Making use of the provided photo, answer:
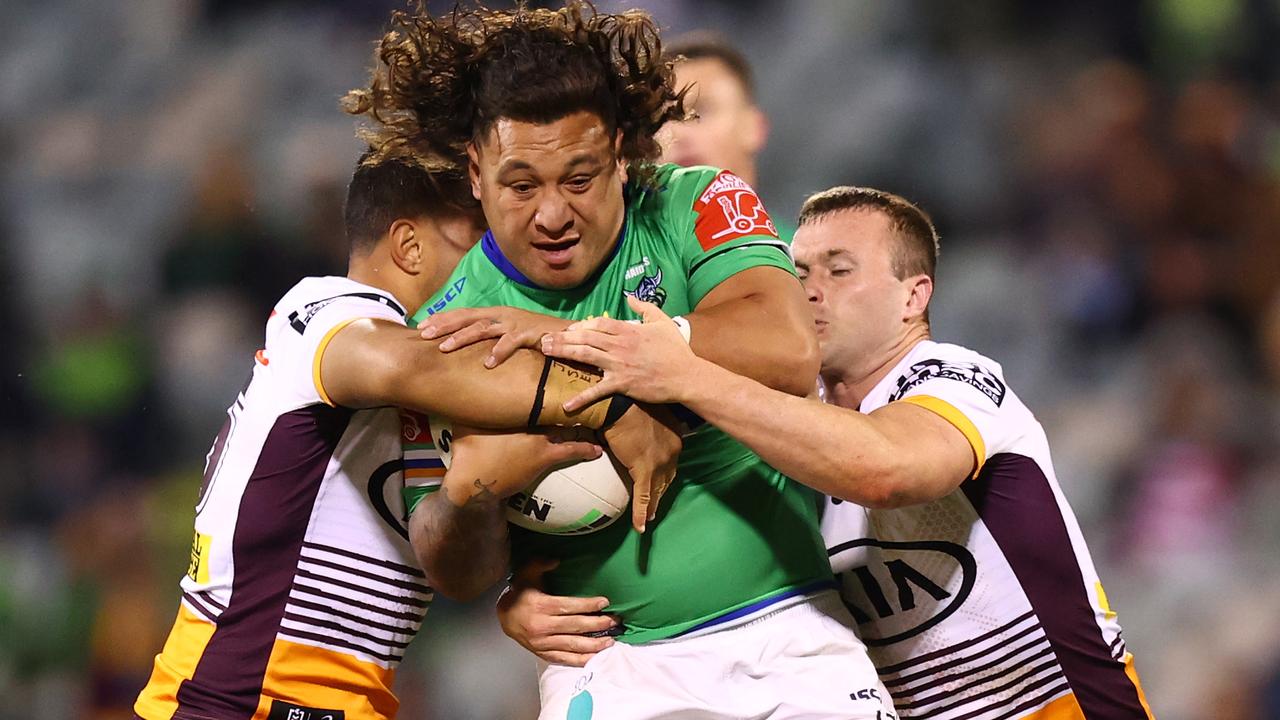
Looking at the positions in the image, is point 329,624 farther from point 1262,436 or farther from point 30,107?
point 30,107

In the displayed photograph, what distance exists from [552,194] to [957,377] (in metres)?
1.14

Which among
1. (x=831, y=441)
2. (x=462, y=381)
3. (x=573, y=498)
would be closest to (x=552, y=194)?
(x=462, y=381)

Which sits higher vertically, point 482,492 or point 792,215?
point 792,215

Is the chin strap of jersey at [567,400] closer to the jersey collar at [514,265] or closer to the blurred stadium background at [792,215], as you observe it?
the jersey collar at [514,265]

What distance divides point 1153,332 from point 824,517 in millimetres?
4619

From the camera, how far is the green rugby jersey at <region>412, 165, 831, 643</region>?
3.39 metres

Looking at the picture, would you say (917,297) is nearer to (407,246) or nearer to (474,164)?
(474,164)

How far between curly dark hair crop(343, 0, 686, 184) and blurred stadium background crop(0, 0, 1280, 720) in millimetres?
4055

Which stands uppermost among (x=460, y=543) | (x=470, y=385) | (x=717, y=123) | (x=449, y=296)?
(x=717, y=123)

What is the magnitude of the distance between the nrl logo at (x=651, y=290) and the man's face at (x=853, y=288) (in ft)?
2.25

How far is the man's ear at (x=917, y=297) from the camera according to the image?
3.95 m

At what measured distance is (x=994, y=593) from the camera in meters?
3.62

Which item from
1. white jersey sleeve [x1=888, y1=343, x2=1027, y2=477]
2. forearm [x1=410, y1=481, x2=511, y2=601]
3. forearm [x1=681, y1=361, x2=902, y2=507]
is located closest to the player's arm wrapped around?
forearm [x1=410, y1=481, x2=511, y2=601]

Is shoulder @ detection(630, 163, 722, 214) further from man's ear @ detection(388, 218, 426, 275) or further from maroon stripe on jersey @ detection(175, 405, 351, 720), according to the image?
maroon stripe on jersey @ detection(175, 405, 351, 720)
